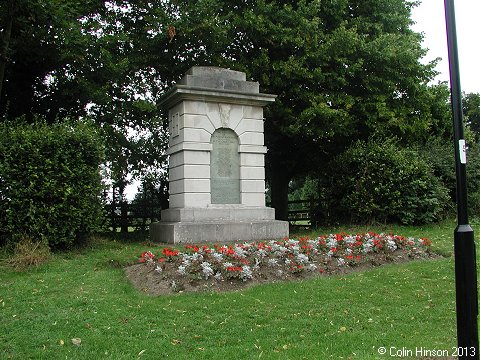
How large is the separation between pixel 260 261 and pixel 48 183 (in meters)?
5.32

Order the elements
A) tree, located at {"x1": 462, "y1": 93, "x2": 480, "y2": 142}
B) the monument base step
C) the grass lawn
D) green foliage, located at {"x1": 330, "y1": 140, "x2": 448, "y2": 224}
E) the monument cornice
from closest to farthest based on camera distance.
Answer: the grass lawn
the monument base step
the monument cornice
green foliage, located at {"x1": 330, "y1": 140, "x2": 448, "y2": 224}
tree, located at {"x1": 462, "y1": 93, "x2": 480, "y2": 142}

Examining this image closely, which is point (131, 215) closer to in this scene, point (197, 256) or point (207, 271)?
point (197, 256)

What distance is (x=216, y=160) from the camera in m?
13.0

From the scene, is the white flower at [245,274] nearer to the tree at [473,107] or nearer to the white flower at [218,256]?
the white flower at [218,256]

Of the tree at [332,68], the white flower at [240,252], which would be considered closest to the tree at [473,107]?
the tree at [332,68]

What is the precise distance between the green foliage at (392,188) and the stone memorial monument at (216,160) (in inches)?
150

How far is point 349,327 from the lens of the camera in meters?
5.83

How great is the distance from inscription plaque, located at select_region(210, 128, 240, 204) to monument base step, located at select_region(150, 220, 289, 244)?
96 cm

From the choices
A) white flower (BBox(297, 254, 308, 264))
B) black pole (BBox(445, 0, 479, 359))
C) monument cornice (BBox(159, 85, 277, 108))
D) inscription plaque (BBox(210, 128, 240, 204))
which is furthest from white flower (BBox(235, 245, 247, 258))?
monument cornice (BBox(159, 85, 277, 108))

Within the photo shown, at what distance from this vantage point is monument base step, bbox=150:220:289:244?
11.7m

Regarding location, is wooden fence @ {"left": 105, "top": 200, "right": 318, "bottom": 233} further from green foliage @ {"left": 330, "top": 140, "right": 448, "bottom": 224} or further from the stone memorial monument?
green foliage @ {"left": 330, "top": 140, "right": 448, "bottom": 224}

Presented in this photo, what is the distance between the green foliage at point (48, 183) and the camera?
10336 mm

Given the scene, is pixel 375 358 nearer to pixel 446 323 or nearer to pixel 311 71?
pixel 446 323

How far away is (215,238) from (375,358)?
7.40 meters
